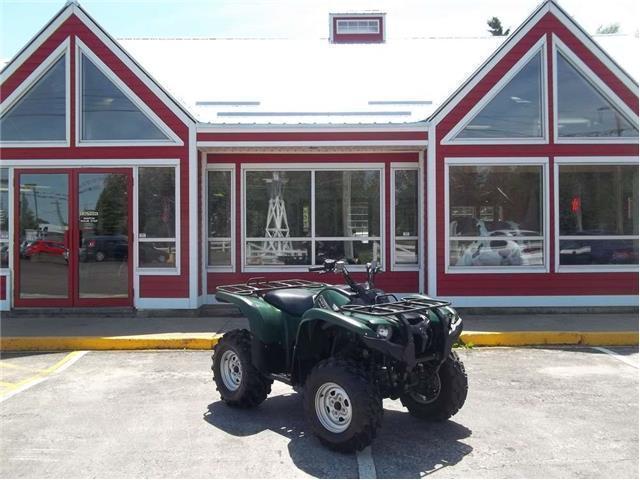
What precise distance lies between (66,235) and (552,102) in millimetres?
9451

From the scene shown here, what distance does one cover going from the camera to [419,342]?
15.8ft

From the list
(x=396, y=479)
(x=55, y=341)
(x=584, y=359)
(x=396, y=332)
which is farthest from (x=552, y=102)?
(x=55, y=341)

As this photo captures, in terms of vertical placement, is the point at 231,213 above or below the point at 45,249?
above

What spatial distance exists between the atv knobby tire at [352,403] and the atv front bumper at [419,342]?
286mm

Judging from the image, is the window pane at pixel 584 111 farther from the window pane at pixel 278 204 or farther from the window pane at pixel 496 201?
the window pane at pixel 278 204

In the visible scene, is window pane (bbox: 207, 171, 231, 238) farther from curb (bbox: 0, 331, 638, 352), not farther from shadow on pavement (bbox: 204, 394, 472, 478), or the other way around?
shadow on pavement (bbox: 204, 394, 472, 478)

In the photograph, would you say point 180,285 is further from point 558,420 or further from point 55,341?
point 558,420

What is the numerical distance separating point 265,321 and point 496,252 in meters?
6.77

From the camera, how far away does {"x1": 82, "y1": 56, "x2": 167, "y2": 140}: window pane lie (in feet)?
36.0

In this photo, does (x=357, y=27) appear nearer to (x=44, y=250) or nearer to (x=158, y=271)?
(x=158, y=271)

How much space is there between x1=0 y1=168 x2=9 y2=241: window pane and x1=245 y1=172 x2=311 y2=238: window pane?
4.49 meters

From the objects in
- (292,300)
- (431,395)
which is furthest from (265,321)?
(431,395)

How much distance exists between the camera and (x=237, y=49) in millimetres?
14734

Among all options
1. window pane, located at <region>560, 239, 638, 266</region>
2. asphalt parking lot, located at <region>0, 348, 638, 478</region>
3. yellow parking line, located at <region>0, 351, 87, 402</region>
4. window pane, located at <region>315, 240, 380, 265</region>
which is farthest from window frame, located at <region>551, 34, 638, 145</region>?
yellow parking line, located at <region>0, 351, 87, 402</region>
